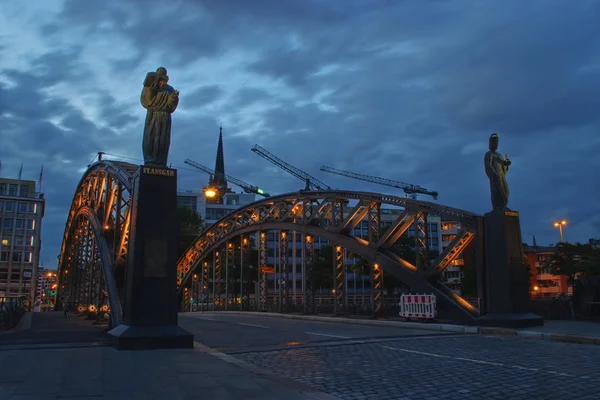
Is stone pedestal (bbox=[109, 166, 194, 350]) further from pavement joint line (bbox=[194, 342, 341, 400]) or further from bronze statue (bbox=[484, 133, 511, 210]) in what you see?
bronze statue (bbox=[484, 133, 511, 210])

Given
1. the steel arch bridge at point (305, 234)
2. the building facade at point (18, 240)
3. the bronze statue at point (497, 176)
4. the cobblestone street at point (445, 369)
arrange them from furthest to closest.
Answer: the building facade at point (18, 240) → the steel arch bridge at point (305, 234) → the bronze statue at point (497, 176) → the cobblestone street at point (445, 369)

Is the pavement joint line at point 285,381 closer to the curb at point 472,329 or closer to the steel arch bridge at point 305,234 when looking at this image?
the steel arch bridge at point 305,234

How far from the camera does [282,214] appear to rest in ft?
108

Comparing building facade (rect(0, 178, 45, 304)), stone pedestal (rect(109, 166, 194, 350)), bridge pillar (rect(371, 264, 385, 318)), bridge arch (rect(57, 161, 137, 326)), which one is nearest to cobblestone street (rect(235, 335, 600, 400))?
stone pedestal (rect(109, 166, 194, 350))

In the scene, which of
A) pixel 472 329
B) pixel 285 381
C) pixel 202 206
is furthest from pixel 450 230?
pixel 285 381

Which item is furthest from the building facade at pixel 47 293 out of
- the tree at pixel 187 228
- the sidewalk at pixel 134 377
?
the sidewalk at pixel 134 377

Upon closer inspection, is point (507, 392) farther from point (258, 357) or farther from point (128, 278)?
point (128, 278)

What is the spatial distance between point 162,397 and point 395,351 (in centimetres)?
786

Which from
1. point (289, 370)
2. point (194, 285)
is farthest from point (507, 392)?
point (194, 285)

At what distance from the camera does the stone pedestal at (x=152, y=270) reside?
12.4 m

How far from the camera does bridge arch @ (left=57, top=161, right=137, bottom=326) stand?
65.5 feet

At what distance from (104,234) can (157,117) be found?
1147 cm

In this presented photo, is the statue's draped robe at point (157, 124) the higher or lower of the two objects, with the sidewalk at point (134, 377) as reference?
higher

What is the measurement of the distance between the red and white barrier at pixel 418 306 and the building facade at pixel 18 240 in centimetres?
9613
